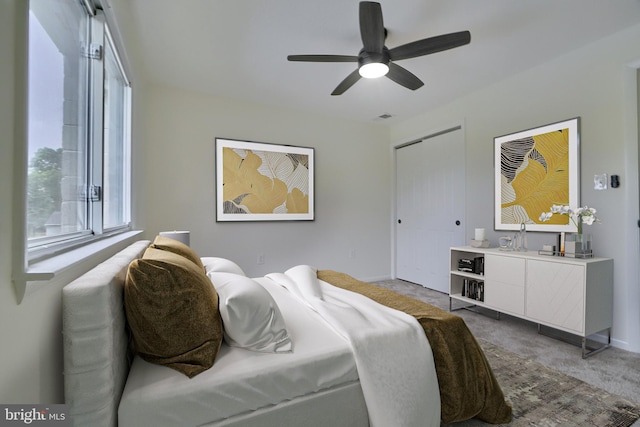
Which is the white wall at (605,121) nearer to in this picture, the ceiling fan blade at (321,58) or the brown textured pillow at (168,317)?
the ceiling fan blade at (321,58)

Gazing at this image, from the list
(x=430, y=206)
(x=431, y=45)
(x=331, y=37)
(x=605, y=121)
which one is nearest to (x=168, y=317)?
(x=431, y=45)

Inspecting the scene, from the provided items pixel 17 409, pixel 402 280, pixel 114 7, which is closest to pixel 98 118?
pixel 114 7

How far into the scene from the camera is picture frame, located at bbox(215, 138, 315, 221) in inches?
141

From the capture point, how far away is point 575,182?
2598 millimetres

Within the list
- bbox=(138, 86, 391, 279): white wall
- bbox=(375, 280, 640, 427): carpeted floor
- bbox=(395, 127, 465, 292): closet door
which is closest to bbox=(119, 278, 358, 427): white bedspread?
bbox=(375, 280, 640, 427): carpeted floor

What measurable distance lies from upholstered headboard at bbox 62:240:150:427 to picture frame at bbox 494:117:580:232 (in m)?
3.51

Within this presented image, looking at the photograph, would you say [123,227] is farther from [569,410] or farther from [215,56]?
[569,410]

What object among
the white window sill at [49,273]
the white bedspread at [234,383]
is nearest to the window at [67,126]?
the white window sill at [49,273]

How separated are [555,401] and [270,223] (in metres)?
3.21

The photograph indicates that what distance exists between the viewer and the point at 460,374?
4.40 ft

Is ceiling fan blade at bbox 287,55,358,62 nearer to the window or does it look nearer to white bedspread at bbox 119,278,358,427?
the window

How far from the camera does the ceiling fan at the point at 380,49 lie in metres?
1.81

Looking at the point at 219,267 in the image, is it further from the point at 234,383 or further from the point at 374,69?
the point at 374,69

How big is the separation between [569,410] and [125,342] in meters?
2.29
